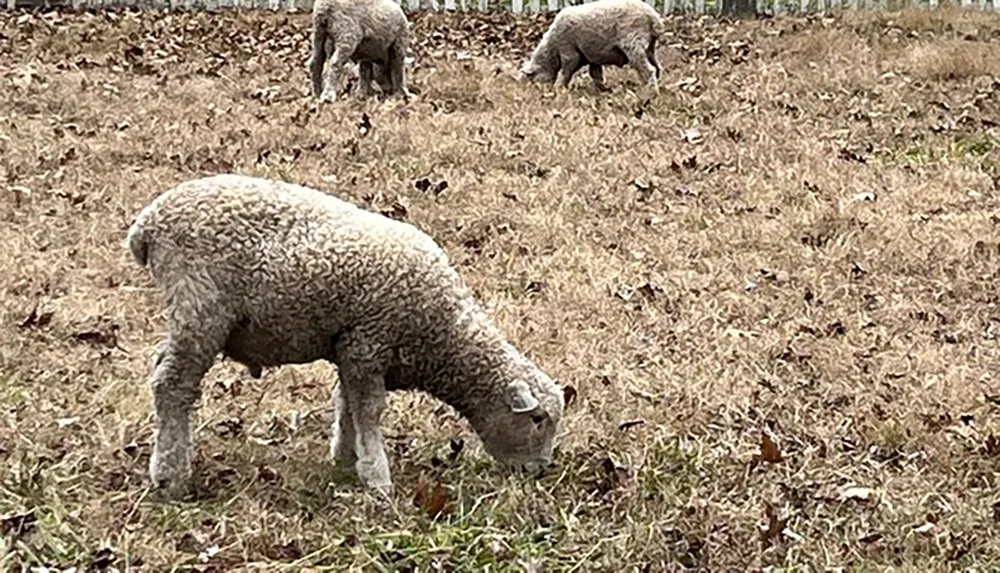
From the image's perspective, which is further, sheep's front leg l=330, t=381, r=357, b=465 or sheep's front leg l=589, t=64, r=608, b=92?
sheep's front leg l=589, t=64, r=608, b=92

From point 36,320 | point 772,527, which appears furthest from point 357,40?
point 772,527

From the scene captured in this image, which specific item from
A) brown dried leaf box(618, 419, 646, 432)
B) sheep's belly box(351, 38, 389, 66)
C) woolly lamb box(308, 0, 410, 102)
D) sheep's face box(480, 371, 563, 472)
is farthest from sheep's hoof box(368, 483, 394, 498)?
sheep's belly box(351, 38, 389, 66)

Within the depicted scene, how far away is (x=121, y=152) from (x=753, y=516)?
6931 millimetres

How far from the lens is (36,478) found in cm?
492

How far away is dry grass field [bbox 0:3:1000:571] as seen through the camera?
4.75 metres

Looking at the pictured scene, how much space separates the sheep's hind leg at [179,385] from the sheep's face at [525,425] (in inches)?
42.4

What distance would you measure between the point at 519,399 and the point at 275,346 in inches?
36.2

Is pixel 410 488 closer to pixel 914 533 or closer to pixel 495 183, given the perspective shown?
pixel 914 533

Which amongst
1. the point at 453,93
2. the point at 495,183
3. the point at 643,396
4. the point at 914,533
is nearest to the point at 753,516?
the point at 914,533

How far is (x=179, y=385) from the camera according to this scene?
4.82m

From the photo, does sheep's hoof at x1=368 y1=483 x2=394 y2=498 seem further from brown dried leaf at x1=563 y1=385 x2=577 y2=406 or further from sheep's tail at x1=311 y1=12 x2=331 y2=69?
sheep's tail at x1=311 y1=12 x2=331 y2=69

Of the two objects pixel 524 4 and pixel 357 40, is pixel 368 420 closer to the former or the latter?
pixel 357 40

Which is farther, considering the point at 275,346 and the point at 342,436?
the point at 342,436

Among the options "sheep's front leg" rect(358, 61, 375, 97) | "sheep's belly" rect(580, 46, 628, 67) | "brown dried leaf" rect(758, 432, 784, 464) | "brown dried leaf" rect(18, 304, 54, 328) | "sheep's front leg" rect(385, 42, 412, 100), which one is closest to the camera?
"brown dried leaf" rect(758, 432, 784, 464)
